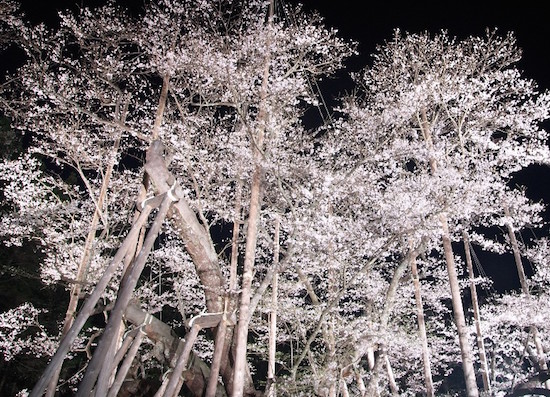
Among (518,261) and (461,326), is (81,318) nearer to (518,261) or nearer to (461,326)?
(461,326)

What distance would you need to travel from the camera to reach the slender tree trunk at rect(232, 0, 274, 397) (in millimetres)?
6445

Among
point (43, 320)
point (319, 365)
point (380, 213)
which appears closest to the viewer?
point (319, 365)

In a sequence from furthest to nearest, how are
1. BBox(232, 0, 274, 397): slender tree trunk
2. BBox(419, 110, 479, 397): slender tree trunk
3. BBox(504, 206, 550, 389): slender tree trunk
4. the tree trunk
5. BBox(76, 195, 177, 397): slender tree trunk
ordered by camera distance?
1. BBox(504, 206, 550, 389): slender tree trunk
2. BBox(419, 110, 479, 397): slender tree trunk
3. the tree trunk
4. BBox(232, 0, 274, 397): slender tree trunk
5. BBox(76, 195, 177, 397): slender tree trunk

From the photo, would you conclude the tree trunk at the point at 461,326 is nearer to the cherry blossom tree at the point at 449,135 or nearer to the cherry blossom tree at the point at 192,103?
the cherry blossom tree at the point at 449,135

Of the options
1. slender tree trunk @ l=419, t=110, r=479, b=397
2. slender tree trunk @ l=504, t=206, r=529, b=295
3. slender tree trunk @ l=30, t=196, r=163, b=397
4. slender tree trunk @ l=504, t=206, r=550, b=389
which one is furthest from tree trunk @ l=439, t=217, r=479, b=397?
slender tree trunk @ l=30, t=196, r=163, b=397

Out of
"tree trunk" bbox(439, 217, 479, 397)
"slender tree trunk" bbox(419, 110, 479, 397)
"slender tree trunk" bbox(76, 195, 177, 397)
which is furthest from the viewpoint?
"slender tree trunk" bbox(419, 110, 479, 397)

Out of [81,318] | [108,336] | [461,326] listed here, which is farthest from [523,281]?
[81,318]

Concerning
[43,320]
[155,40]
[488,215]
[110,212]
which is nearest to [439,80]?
[488,215]

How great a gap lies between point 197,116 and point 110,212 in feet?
19.9

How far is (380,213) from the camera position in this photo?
1014 centimetres

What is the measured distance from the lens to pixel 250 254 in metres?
7.68

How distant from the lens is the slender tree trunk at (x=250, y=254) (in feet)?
21.1

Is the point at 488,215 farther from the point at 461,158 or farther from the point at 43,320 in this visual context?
the point at 43,320

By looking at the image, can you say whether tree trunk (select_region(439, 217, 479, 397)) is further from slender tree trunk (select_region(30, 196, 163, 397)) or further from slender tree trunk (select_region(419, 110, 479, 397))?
slender tree trunk (select_region(30, 196, 163, 397))
